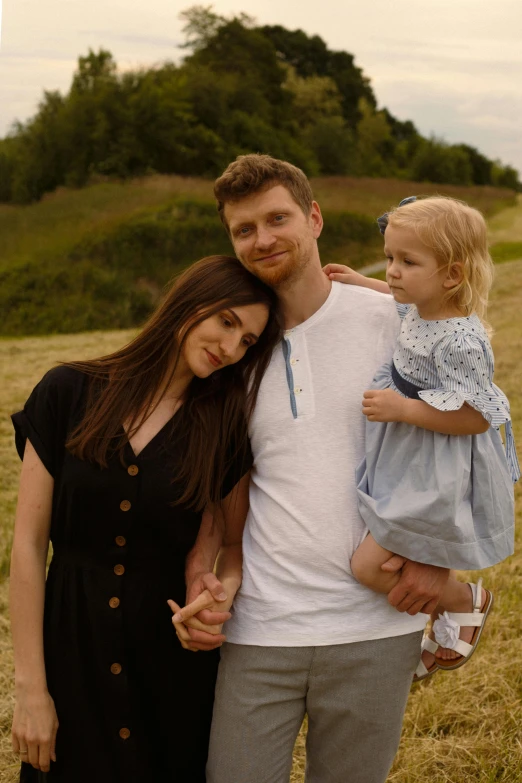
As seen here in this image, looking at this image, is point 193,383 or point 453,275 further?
point 193,383

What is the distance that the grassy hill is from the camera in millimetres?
20906

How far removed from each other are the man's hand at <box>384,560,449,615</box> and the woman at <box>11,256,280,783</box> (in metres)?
→ 0.55

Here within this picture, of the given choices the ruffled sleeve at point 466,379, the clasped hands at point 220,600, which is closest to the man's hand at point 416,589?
the clasped hands at point 220,600

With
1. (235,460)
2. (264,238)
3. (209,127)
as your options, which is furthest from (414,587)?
(209,127)

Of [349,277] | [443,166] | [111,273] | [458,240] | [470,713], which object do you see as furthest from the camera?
[443,166]

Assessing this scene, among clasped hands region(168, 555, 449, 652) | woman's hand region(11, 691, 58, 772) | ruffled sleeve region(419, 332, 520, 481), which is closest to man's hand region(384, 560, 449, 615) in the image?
clasped hands region(168, 555, 449, 652)

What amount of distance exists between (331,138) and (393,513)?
36653 millimetres

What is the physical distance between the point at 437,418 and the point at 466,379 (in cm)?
13

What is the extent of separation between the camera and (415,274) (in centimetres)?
245

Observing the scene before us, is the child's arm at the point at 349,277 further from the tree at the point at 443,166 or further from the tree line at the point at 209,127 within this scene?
the tree at the point at 443,166

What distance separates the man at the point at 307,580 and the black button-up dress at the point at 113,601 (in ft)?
0.52

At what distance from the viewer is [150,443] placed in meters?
2.44

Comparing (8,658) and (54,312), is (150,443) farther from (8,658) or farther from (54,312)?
(54,312)

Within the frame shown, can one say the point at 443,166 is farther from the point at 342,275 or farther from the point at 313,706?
the point at 313,706
